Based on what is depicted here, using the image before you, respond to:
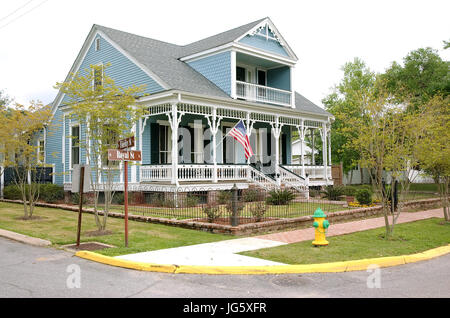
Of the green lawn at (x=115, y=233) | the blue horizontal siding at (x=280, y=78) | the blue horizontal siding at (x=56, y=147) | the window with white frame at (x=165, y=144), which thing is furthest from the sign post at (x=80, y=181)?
the blue horizontal siding at (x=280, y=78)

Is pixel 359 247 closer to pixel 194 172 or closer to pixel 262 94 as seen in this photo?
pixel 194 172

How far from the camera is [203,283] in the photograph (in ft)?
22.0

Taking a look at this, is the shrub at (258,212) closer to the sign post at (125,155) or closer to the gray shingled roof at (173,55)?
the sign post at (125,155)

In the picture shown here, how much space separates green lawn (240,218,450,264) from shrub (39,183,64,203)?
14.3m

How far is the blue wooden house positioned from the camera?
18.7 meters

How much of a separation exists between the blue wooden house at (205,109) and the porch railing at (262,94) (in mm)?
56

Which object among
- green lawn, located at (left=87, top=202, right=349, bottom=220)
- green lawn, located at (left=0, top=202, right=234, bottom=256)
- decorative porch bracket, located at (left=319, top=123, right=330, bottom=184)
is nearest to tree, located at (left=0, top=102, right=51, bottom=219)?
green lawn, located at (left=0, top=202, right=234, bottom=256)

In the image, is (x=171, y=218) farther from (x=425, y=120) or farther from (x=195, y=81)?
(x=195, y=81)

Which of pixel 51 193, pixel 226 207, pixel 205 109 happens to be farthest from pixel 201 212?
pixel 51 193

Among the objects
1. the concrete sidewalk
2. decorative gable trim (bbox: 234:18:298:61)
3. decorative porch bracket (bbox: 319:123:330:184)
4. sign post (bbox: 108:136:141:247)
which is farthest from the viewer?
decorative porch bracket (bbox: 319:123:330:184)

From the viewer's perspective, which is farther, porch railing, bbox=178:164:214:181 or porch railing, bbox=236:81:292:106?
porch railing, bbox=236:81:292:106

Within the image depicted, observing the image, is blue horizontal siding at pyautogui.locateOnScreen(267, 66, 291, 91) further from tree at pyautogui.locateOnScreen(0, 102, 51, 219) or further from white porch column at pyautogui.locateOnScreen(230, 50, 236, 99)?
tree at pyautogui.locateOnScreen(0, 102, 51, 219)

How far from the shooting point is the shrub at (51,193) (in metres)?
20.2
